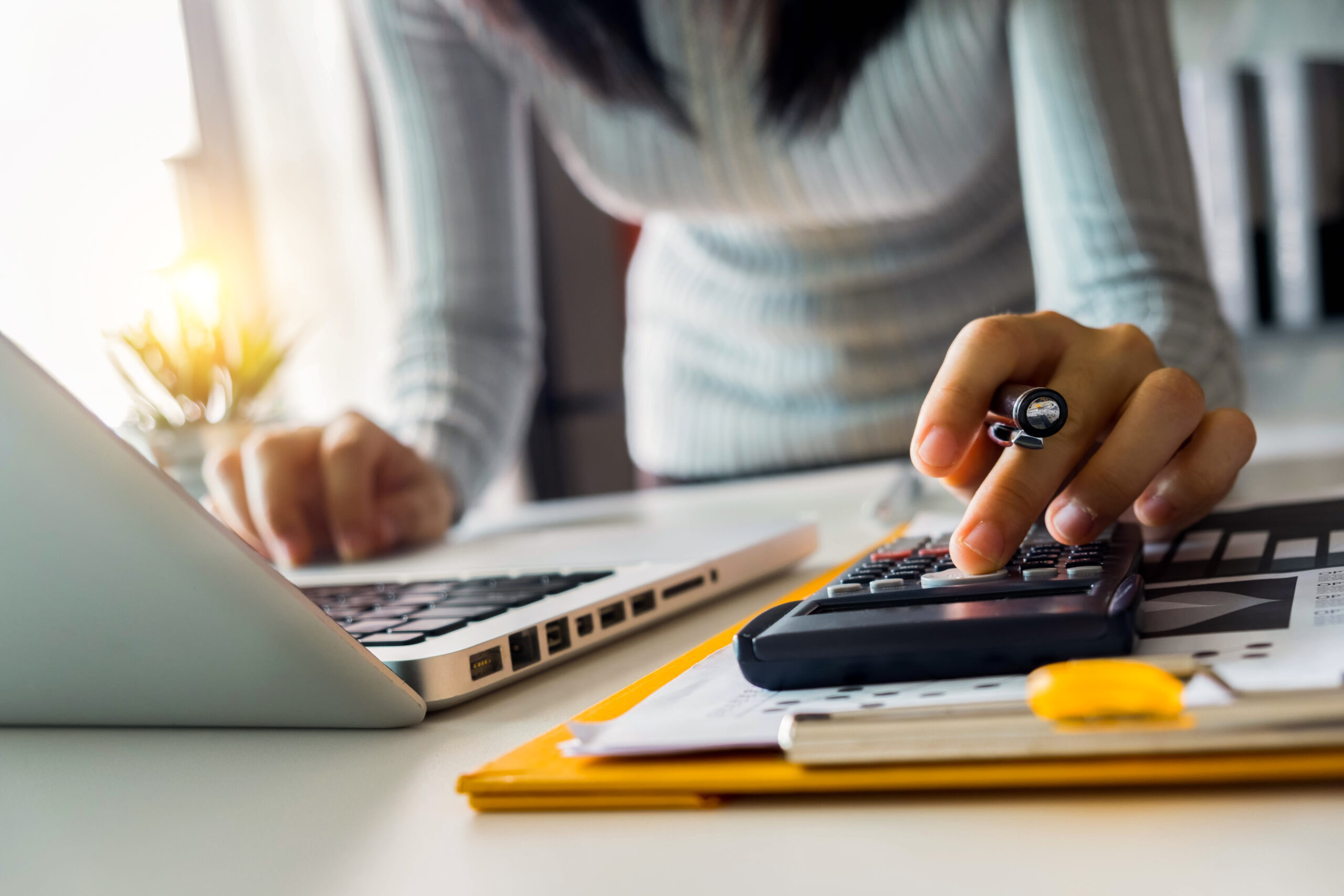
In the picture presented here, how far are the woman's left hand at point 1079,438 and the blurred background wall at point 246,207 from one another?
1897 millimetres

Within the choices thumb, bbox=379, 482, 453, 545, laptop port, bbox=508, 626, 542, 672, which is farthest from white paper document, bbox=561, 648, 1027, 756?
thumb, bbox=379, 482, 453, 545

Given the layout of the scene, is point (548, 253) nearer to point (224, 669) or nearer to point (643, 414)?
point (643, 414)

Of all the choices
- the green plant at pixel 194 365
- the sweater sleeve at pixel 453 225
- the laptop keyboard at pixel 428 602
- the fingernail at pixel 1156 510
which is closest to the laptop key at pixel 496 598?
the laptop keyboard at pixel 428 602

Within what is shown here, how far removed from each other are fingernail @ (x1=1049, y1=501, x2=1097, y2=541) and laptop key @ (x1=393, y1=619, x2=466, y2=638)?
0.76 feet

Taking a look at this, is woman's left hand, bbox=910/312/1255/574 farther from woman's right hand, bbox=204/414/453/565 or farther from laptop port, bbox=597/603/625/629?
woman's right hand, bbox=204/414/453/565

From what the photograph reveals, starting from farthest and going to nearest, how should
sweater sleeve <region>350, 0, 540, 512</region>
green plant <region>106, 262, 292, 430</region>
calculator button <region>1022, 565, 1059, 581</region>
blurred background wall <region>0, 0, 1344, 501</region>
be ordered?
blurred background wall <region>0, 0, 1344, 501</region> < green plant <region>106, 262, 292, 430</region> < sweater sleeve <region>350, 0, 540, 512</region> < calculator button <region>1022, 565, 1059, 581</region>

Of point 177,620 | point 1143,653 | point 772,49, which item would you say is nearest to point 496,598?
point 177,620

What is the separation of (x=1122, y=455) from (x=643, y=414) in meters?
1.03

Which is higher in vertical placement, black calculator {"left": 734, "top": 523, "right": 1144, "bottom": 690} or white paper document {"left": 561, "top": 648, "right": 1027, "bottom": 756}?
black calculator {"left": 734, "top": 523, "right": 1144, "bottom": 690}

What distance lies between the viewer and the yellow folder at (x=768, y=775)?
0.73ft

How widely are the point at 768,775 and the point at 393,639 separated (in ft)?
0.64

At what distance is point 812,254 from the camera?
3.94ft

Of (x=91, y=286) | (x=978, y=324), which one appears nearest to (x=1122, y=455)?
(x=978, y=324)

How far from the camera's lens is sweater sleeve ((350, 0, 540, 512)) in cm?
105
